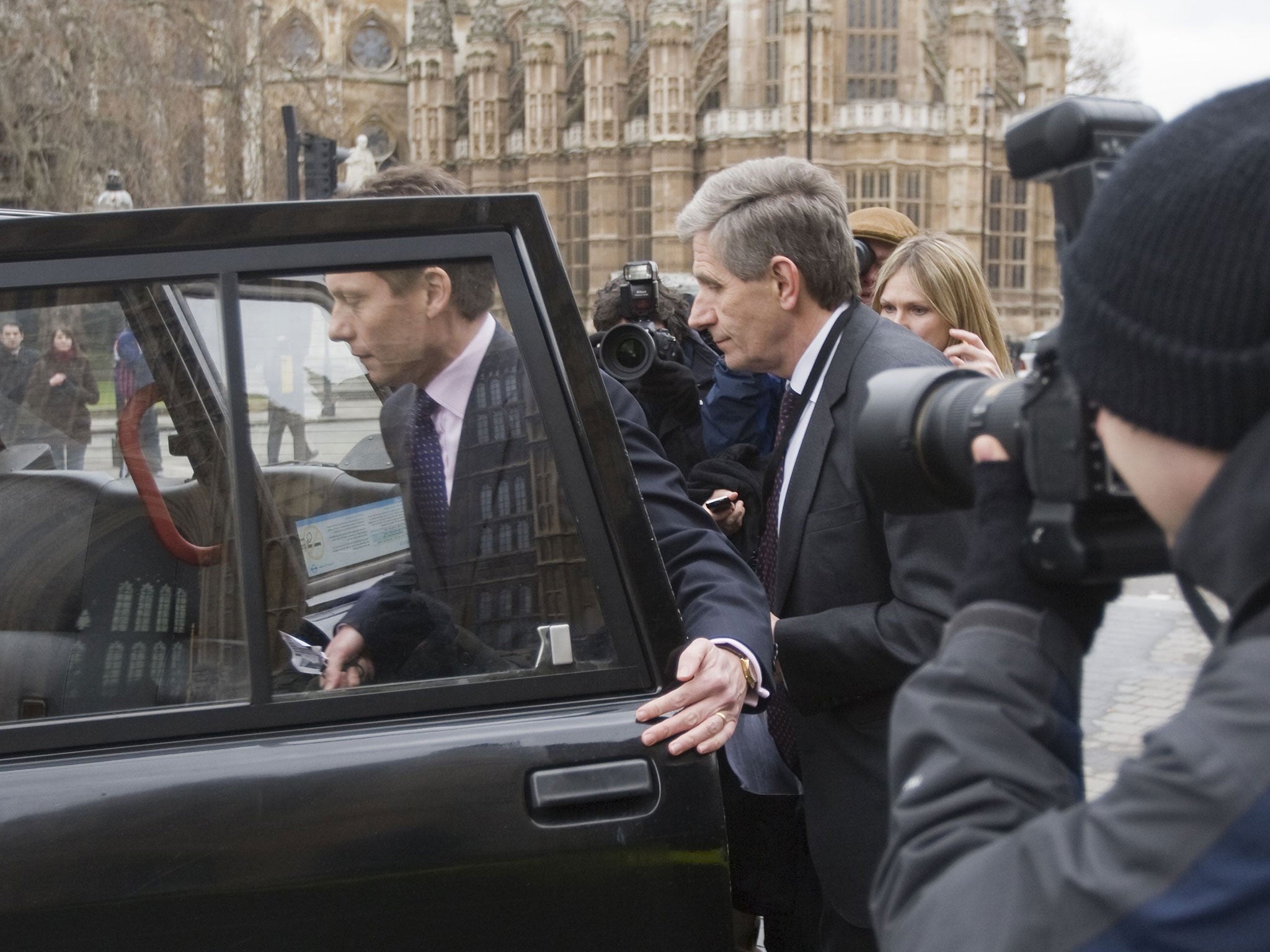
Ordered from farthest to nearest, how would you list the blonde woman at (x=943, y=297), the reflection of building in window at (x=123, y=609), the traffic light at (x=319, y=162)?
1. the traffic light at (x=319, y=162)
2. the blonde woman at (x=943, y=297)
3. the reflection of building in window at (x=123, y=609)

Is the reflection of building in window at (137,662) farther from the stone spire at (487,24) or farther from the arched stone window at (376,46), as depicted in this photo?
the arched stone window at (376,46)

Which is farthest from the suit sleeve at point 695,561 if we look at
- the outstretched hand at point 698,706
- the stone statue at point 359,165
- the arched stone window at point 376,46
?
the arched stone window at point 376,46

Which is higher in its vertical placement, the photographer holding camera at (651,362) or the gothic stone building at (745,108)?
the gothic stone building at (745,108)

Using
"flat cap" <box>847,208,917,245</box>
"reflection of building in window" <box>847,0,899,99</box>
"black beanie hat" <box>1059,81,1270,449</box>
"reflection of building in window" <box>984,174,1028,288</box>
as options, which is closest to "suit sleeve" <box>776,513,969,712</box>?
"black beanie hat" <box>1059,81,1270,449</box>

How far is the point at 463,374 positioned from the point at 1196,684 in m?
1.21

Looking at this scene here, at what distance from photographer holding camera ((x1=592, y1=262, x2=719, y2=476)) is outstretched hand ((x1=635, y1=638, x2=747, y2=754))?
1955mm

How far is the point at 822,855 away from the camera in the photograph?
2439mm

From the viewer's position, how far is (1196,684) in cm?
105

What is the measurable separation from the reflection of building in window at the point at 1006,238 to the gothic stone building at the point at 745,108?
7 cm

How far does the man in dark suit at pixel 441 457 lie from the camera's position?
1.96 meters

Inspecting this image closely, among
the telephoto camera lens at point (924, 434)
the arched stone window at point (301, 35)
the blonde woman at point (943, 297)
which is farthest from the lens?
the arched stone window at point (301, 35)

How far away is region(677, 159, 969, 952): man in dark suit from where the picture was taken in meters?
2.37

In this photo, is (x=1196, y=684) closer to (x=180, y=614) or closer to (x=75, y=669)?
(x=180, y=614)

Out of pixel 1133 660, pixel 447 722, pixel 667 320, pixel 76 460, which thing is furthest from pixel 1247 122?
pixel 1133 660
